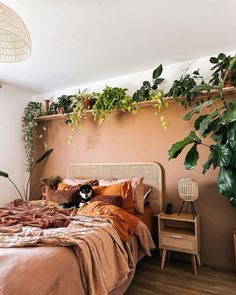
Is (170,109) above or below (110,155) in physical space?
above

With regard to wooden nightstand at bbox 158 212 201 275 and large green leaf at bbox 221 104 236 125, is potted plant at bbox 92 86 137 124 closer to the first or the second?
large green leaf at bbox 221 104 236 125

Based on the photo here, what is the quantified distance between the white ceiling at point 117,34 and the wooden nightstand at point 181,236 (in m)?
1.99

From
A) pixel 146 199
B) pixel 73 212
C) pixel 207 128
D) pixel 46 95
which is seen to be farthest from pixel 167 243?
pixel 46 95

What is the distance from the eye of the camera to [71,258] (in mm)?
1469

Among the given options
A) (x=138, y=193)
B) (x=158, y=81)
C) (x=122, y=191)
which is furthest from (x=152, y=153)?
(x=158, y=81)

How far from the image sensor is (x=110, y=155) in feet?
11.2

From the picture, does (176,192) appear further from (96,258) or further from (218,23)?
(218,23)

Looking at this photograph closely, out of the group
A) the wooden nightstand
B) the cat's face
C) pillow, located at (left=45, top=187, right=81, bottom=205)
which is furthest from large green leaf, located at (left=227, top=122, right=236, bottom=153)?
pillow, located at (left=45, top=187, right=81, bottom=205)

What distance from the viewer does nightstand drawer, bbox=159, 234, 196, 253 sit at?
8.02 ft

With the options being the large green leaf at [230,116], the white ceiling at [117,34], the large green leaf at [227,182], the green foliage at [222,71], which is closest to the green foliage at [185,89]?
the green foliage at [222,71]

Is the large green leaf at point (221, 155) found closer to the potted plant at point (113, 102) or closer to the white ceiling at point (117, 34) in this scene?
the white ceiling at point (117, 34)

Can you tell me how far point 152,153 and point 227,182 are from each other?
4.28 feet

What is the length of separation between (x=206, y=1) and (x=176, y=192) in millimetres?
2088

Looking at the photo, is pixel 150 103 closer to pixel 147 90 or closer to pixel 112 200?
pixel 147 90
